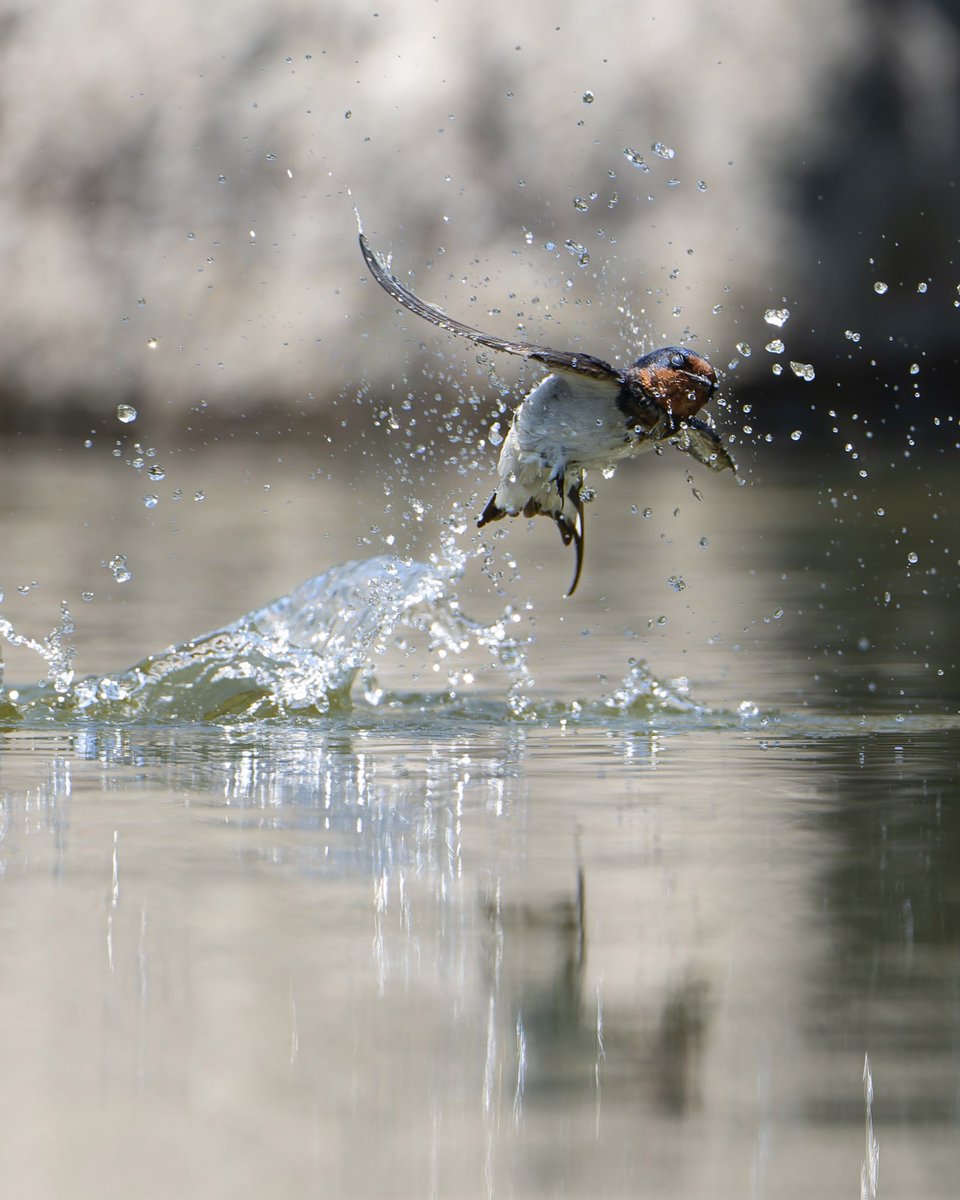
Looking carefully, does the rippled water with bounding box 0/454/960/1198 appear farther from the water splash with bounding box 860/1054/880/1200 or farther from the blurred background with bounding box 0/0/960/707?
the blurred background with bounding box 0/0/960/707

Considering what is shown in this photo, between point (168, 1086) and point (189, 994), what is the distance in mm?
401

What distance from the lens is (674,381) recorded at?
5551 millimetres

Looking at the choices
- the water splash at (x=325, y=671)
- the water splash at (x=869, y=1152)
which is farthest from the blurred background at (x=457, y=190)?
the water splash at (x=869, y=1152)

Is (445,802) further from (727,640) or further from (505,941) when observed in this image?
(727,640)

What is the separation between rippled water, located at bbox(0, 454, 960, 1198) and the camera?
8.42 ft

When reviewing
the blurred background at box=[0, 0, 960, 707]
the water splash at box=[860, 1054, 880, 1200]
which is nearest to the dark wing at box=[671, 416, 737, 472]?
the water splash at box=[860, 1054, 880, 1200]

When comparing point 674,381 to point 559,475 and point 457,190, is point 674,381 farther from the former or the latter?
point 457,190

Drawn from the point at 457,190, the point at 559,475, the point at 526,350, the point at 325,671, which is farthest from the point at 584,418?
the point at 457,190

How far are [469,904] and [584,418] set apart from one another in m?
2.09

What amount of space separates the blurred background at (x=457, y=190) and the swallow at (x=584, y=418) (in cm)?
1847

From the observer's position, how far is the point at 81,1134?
256 centimetres

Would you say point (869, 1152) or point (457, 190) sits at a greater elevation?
point (457, 190)

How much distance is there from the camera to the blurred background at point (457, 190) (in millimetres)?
24484

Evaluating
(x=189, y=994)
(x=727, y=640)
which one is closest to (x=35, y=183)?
(x=727, y=640)
